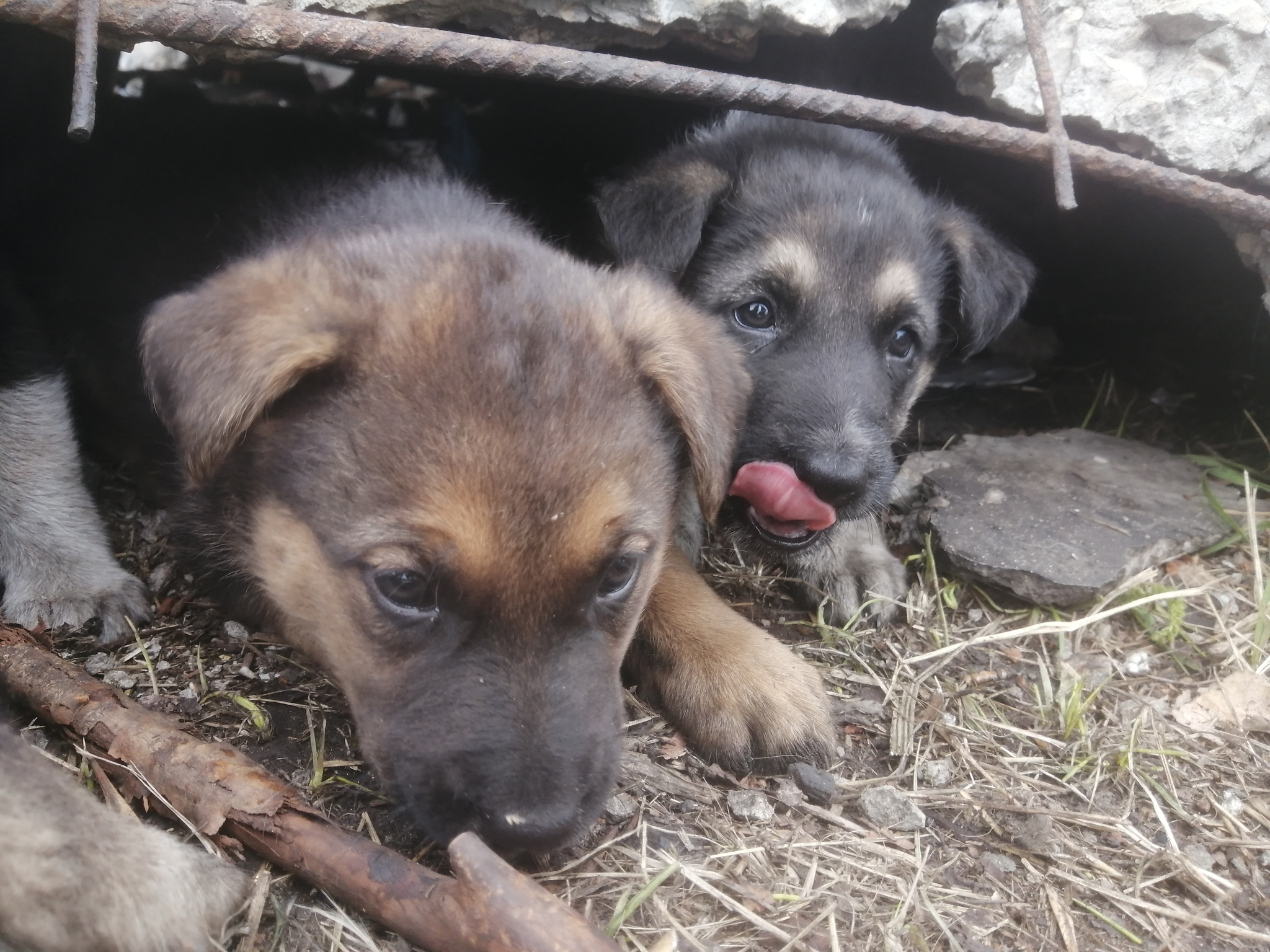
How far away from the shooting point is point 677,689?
2750mm

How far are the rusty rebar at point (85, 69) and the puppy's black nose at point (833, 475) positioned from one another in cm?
199

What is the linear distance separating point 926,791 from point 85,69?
2.53 m

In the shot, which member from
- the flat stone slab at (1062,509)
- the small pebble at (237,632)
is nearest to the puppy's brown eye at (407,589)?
the small pebble at (237,632)

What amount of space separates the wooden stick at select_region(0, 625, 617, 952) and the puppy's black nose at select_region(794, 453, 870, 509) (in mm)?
1630

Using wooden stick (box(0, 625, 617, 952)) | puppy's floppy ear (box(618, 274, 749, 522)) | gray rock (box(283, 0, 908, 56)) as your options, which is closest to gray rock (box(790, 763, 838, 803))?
puppy's floppy ear (box(618, 274, 749, 522))

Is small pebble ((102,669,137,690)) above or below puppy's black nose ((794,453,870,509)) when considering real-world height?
below

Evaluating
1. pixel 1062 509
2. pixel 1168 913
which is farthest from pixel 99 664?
pixel 1062 509

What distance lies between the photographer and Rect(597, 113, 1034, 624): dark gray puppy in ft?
10.4

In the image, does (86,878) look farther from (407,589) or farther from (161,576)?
(161,576)

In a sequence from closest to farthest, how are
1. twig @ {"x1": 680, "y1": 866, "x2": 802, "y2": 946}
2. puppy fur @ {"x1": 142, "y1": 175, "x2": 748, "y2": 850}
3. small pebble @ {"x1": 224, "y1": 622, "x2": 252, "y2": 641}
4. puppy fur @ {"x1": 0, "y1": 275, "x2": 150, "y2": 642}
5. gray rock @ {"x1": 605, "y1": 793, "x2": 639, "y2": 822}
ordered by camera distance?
1. puppy fur @ {"x1": 142, "y1": 175, "x2": 748, "y2": 850}
2. twig @ {"x1": 680, "y1": 866, "x2": 802, "y2": 946}
3. gray rock @ {"x1": 605, "y1": 793, "x2": 639, "y2": 822}
4. small pebble @ {"x1": 224, "y1": 622, "x2": 252, "y2": 641}
5. puppy fur @ {"x1": 0, "y1": 275, "x2": 150, "y2": 642}

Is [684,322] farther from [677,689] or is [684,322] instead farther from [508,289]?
[677,689]

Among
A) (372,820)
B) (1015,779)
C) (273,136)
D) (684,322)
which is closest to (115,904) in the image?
(372,820)

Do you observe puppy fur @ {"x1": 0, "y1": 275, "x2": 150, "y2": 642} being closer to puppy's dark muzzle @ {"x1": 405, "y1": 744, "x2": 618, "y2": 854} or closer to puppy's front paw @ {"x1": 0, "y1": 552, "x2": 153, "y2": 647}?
puppy's front paw @ {"x1": 0, "y1": 552, "x2": 153, "y2": 647}

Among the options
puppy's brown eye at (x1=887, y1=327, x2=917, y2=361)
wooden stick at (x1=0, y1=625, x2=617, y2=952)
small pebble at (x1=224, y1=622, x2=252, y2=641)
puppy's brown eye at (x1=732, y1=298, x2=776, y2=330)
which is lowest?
small pebble at (x1=224, y1=622, x2=252, y2=641)
